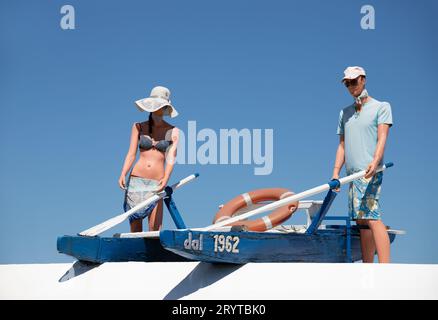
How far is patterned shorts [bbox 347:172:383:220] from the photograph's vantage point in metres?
6.96

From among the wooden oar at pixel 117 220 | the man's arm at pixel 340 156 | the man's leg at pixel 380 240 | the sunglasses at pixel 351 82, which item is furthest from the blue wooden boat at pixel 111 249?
the sunglasses at pixel 351 82

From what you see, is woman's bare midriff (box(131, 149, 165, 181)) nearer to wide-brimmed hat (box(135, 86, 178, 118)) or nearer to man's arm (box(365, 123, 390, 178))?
wide-brimmed hat (box(135, 86, 178, 118))

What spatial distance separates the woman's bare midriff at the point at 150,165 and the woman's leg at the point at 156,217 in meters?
0.32

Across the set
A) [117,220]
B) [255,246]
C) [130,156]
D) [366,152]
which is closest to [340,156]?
[366,152]

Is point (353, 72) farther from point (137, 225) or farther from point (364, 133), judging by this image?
point (137, 225)

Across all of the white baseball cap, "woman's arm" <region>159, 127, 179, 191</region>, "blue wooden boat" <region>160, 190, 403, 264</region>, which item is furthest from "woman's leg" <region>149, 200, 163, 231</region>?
the white baseball cap

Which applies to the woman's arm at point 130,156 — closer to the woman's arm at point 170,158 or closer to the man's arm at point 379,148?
the woman's arm at point 170,158

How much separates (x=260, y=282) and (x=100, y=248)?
6.61ft

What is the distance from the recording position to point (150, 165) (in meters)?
7.82

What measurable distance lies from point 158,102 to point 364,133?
2.36 m

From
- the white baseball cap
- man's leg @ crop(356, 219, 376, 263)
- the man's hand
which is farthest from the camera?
man's leg @ crop(356, 219, 376, 263)

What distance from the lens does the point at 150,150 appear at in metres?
7.91

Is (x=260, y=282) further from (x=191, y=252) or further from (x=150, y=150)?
(x=150, y=150)

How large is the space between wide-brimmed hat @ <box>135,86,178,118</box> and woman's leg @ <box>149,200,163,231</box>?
3.44 feet
